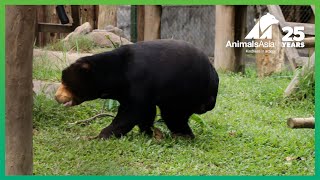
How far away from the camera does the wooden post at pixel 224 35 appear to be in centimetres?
758

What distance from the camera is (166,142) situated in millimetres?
5566

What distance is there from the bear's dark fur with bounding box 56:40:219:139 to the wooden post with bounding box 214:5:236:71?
1.88 m

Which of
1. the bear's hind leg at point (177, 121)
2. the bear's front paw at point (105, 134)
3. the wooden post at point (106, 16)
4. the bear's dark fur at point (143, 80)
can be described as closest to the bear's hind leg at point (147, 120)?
the bear's dark fur at point (143, 80)

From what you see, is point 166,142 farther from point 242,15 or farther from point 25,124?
point 242,15

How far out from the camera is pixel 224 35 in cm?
780

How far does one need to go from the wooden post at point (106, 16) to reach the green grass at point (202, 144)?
3.73 metres

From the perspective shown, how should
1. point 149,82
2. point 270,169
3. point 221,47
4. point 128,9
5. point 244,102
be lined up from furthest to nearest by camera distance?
1. point 128,9
2. point 221,47
3. point 244,102
4. point 149,82
5. point 270,169

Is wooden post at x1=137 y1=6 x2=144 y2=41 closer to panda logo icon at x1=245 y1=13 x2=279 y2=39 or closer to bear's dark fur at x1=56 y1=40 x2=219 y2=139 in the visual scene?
panda logo icon at x1=245 y1=13 x2=279 y2=39

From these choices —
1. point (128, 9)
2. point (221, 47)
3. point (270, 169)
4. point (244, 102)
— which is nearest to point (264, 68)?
point (221, 47)

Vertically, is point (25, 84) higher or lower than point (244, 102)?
higher

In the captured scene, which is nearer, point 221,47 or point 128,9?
point 221,47

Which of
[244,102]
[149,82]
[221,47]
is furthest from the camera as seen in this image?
[221,47]

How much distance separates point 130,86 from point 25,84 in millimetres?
1597

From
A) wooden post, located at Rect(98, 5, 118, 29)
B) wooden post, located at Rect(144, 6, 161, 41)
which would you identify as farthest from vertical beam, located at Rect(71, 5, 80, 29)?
wooden post, located at Rect(144, 6, 161, 41)
